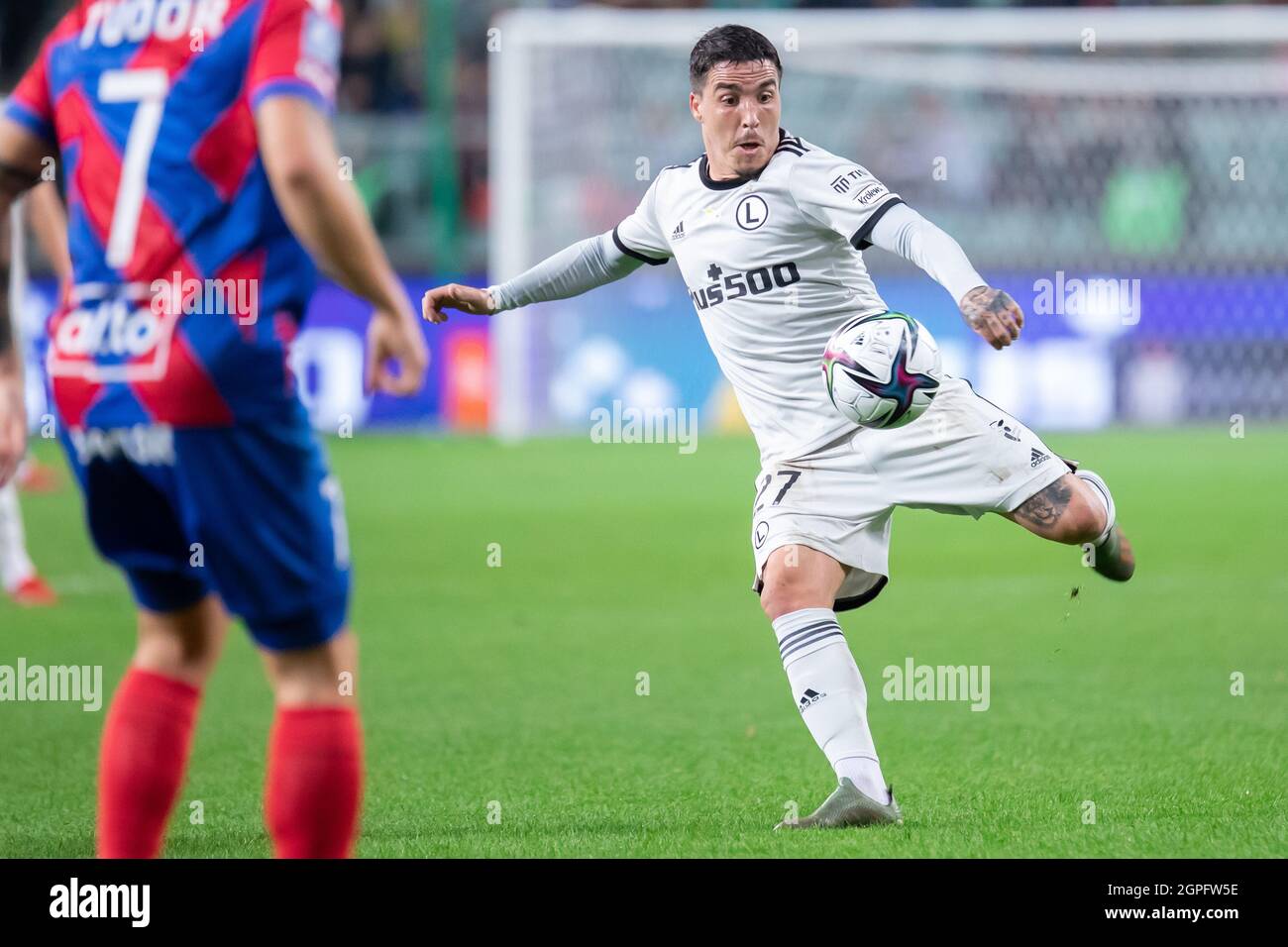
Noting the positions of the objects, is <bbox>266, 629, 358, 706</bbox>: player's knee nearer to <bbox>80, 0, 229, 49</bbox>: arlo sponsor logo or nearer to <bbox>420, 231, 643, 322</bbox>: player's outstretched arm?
<bbox>80, 0, 229, 49</bbox>: arlo sponsor logo

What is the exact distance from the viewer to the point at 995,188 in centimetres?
1975

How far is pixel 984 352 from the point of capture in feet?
58.5

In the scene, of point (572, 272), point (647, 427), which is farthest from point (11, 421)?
point (647, 427)

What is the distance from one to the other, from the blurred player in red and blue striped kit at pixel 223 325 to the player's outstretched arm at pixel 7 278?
0.54 ft

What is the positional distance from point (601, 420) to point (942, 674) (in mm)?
10097

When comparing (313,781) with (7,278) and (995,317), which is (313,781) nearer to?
(7,278)

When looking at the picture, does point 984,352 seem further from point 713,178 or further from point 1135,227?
point 713,178

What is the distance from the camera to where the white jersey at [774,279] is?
200 inches

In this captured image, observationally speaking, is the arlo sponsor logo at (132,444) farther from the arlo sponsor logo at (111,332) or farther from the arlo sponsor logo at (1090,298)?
the arlo sponsor logo at (1090,298)

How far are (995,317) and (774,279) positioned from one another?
1103 millimetres

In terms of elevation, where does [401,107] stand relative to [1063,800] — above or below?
above
